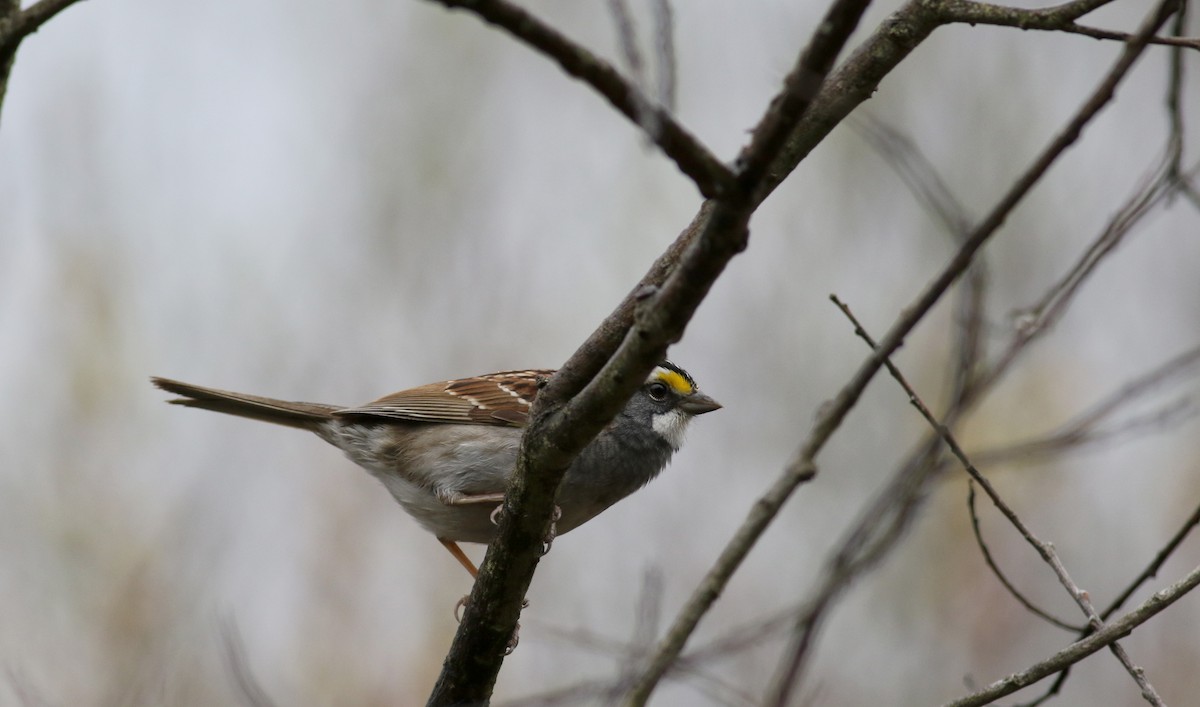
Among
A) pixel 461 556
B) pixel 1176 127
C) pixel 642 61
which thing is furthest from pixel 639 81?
pixel 461 556

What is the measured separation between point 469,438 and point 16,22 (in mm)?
2880

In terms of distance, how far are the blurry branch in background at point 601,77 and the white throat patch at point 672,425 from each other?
328cm

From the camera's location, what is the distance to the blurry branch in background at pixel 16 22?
2.88 meters

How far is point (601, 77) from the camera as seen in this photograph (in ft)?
6.32

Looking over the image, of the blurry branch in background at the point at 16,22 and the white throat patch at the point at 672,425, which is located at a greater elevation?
the white throat patch at the point at 672,425

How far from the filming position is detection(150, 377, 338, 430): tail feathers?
5.35m

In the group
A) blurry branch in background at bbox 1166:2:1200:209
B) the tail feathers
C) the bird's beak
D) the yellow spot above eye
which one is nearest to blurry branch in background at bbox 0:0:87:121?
the tail feathers

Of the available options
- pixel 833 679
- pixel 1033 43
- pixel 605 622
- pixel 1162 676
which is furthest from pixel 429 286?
pixel 1162 676

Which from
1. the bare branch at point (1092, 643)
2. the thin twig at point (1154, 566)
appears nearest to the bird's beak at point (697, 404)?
the thin twig at point (1154, 566)

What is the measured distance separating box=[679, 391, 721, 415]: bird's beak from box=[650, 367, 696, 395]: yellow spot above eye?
1.5 inches

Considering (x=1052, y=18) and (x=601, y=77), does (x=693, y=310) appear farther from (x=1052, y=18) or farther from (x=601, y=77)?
(x=1052, y=18)

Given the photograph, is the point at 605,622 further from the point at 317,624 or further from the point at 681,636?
the point at 681,636

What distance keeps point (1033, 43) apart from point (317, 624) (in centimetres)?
775

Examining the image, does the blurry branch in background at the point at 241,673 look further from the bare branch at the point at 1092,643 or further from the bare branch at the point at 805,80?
the bare branch at the point at 805,80
